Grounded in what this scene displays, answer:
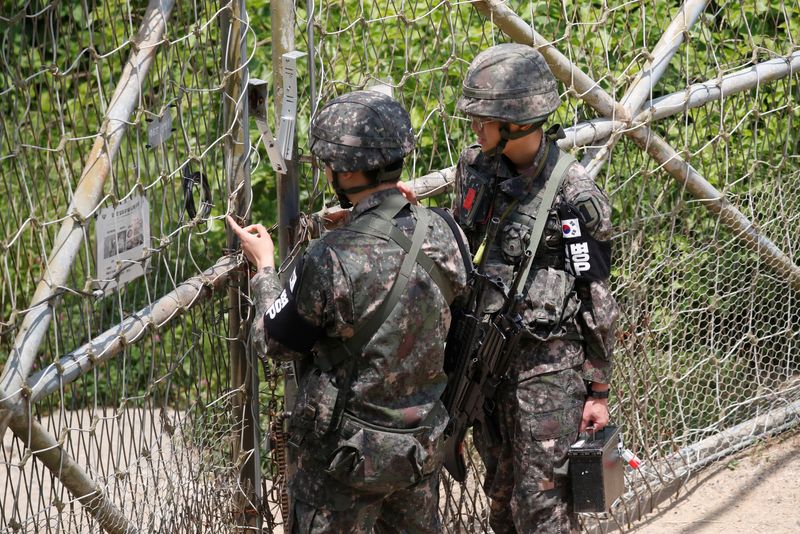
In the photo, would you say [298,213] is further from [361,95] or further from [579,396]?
[579,396]

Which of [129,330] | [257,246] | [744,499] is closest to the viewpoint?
[129,330]

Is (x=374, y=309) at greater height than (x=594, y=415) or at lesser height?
greater

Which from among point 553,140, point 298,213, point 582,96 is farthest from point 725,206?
point 298,213

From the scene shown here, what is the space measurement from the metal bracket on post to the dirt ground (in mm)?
2272

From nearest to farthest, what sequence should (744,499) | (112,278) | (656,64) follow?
(112,278)
(656,64)
(744,499)

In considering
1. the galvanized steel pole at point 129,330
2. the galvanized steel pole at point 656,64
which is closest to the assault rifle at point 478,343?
the galvanized steel pole at point 129,330

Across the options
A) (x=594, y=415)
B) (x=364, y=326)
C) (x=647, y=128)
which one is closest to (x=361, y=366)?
(x=364, y=326)

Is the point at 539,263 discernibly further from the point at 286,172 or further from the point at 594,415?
the point at 286,172

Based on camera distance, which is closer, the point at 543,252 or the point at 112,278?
the point at 112,278

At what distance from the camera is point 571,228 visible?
3031 millimetres

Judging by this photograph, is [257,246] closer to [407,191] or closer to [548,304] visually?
[407,191]

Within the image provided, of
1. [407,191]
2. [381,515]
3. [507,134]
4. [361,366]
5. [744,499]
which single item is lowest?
[744,499]

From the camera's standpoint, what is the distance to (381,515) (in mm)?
2936

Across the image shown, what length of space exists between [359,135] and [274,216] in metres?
2.97
